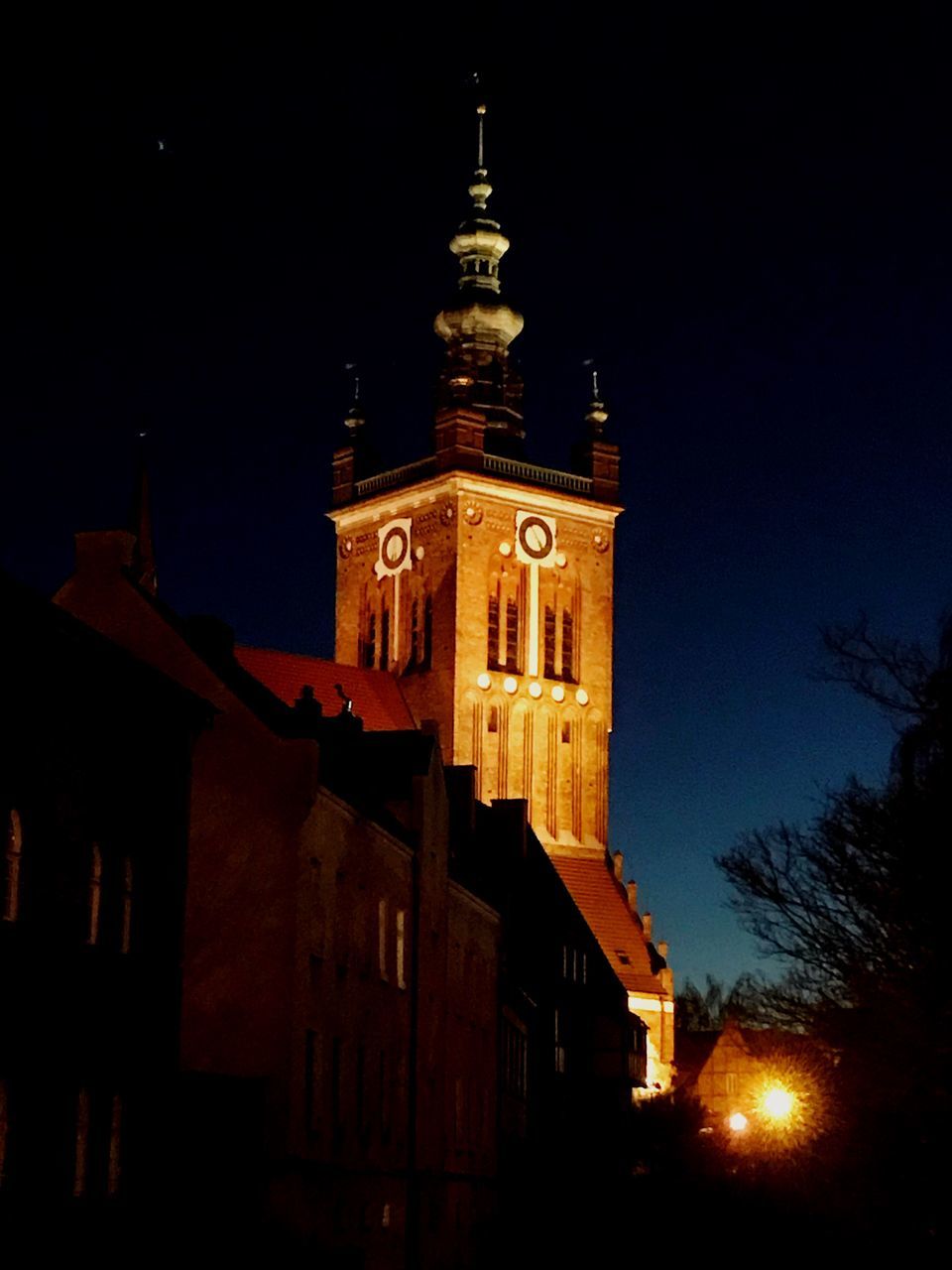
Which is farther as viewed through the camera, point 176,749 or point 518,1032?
point 518,1032

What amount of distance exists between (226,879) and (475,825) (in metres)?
20.0

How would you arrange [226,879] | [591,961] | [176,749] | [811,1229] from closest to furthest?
1. [176,749]
2. [226,879]
3. [811,1229]
4. [591,961]

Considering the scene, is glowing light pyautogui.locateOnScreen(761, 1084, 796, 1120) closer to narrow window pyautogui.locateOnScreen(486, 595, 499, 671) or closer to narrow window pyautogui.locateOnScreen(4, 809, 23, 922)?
narrow window pyautogui.locateOnScreen(4, 809, 23, 922)

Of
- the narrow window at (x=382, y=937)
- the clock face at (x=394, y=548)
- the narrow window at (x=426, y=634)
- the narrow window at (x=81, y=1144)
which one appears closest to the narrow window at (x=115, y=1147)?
the narrow window at (x=81, y=1144)

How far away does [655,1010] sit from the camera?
316ft

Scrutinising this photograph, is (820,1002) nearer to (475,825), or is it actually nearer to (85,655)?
(85,655)

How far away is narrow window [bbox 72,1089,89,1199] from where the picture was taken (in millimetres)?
25859

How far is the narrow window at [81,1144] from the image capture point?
84.8 feet

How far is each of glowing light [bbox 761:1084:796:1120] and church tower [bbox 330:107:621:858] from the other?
37935 millimetres

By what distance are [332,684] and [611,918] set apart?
1413 centimetres

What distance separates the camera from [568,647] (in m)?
100

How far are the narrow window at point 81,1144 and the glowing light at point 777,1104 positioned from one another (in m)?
18.6

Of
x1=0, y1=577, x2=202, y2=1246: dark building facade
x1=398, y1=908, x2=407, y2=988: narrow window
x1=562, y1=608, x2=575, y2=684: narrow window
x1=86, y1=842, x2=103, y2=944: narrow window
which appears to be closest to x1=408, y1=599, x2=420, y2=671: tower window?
x1=562, y1=608, x2=575, y2=684: narrow window

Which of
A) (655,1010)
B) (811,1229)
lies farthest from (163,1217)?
(655,1010)
